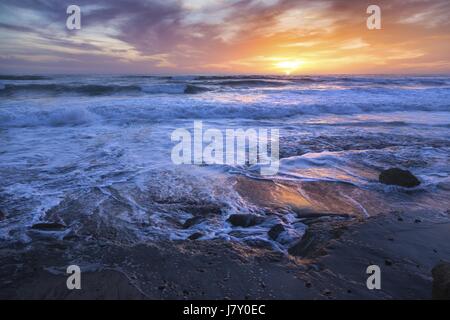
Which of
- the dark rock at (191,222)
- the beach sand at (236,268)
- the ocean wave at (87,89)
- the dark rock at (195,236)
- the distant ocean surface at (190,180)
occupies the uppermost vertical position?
the ocean wave at (87,89)

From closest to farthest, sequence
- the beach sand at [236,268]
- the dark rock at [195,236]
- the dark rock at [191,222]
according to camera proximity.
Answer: the beach sand at [236,268]
the dark rock at [195,236]
the dark rock at [191,222]

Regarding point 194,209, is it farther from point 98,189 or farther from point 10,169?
point 10,169

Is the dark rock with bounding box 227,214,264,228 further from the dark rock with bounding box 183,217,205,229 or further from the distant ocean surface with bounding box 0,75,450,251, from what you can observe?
the dark rock with bounding box 183,217,205,229

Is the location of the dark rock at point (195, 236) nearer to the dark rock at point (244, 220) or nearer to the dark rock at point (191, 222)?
the dark rock at point (191, 222)

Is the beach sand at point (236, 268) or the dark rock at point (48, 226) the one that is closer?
the beach sand at point (236, 268)

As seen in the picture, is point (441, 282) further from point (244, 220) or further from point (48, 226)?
point (48, 226)

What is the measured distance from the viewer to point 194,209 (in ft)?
16.7

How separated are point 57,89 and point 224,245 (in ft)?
81.5

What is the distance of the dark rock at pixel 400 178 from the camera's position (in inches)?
234

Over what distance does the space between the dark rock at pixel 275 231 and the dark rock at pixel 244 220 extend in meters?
0.32

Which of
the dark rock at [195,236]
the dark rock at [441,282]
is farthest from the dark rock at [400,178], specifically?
the dark rock at [195,236]

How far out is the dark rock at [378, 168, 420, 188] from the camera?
5.95m

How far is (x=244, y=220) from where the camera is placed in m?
4.66

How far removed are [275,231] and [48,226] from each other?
2.98 meters
